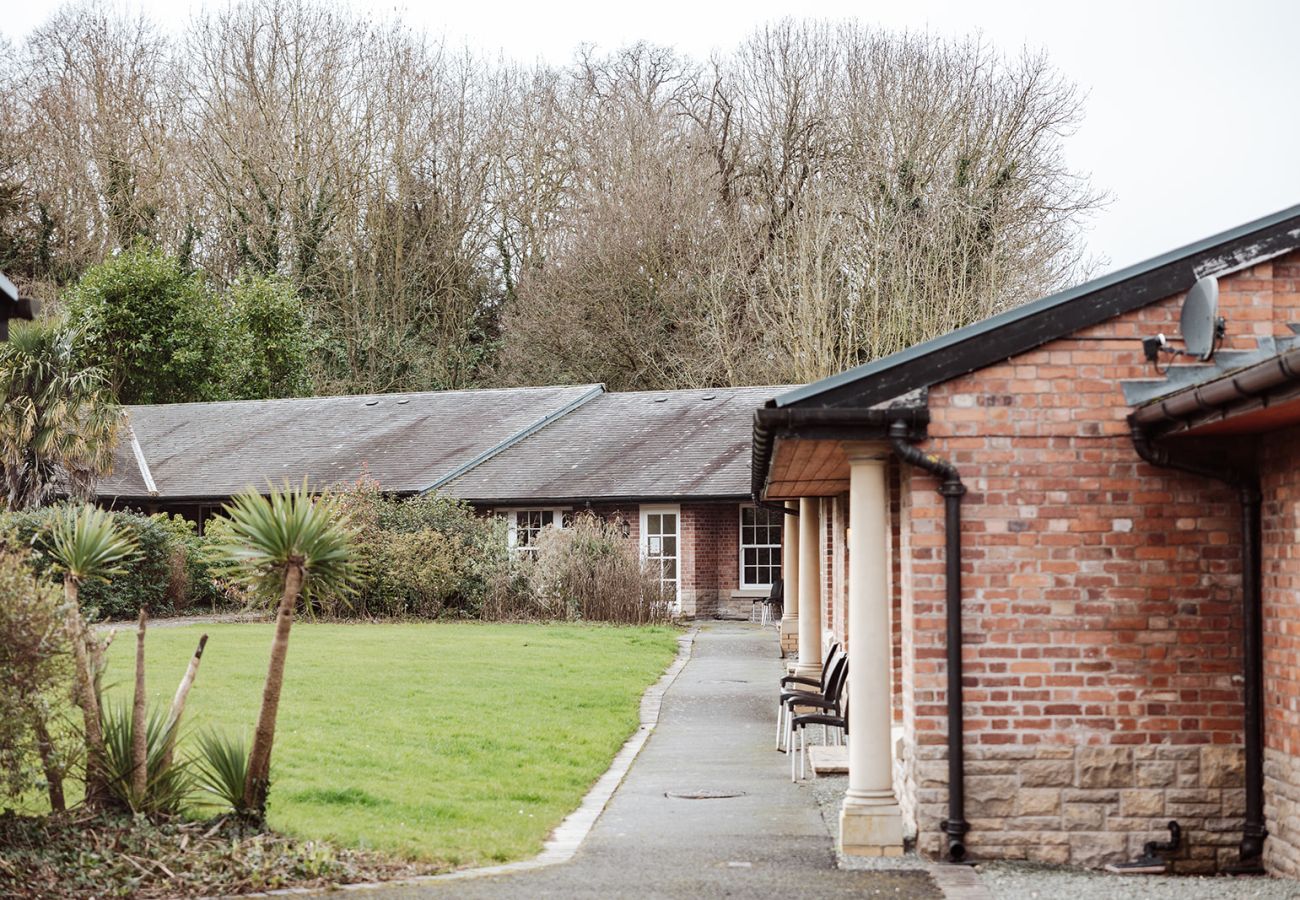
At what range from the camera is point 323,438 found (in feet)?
111

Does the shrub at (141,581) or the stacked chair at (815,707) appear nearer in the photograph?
the stacked chair at (815,707)

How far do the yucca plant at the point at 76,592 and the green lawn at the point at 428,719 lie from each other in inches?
20.2

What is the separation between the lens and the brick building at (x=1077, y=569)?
776cm

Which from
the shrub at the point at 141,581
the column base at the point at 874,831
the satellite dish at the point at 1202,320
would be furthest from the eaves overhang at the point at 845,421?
the shrub at the point at 141,581

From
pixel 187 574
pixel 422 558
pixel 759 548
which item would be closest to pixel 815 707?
pixel 422 558

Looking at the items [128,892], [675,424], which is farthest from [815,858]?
[675,424]

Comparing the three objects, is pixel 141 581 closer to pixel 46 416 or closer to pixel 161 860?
pixel 46 416

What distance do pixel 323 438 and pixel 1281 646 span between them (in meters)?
28.7

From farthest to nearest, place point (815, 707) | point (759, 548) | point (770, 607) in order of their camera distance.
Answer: point (759, 548) → point (770, 607) → point (815, 707)

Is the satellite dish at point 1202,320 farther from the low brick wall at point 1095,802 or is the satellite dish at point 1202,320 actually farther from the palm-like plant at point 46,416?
the palm-like plant at point 46,416

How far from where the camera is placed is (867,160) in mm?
34500

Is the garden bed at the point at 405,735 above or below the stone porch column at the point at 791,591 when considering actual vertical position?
below

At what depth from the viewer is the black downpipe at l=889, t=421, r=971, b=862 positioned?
7.75 meters

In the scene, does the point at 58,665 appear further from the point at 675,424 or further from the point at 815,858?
the point at 675,424
